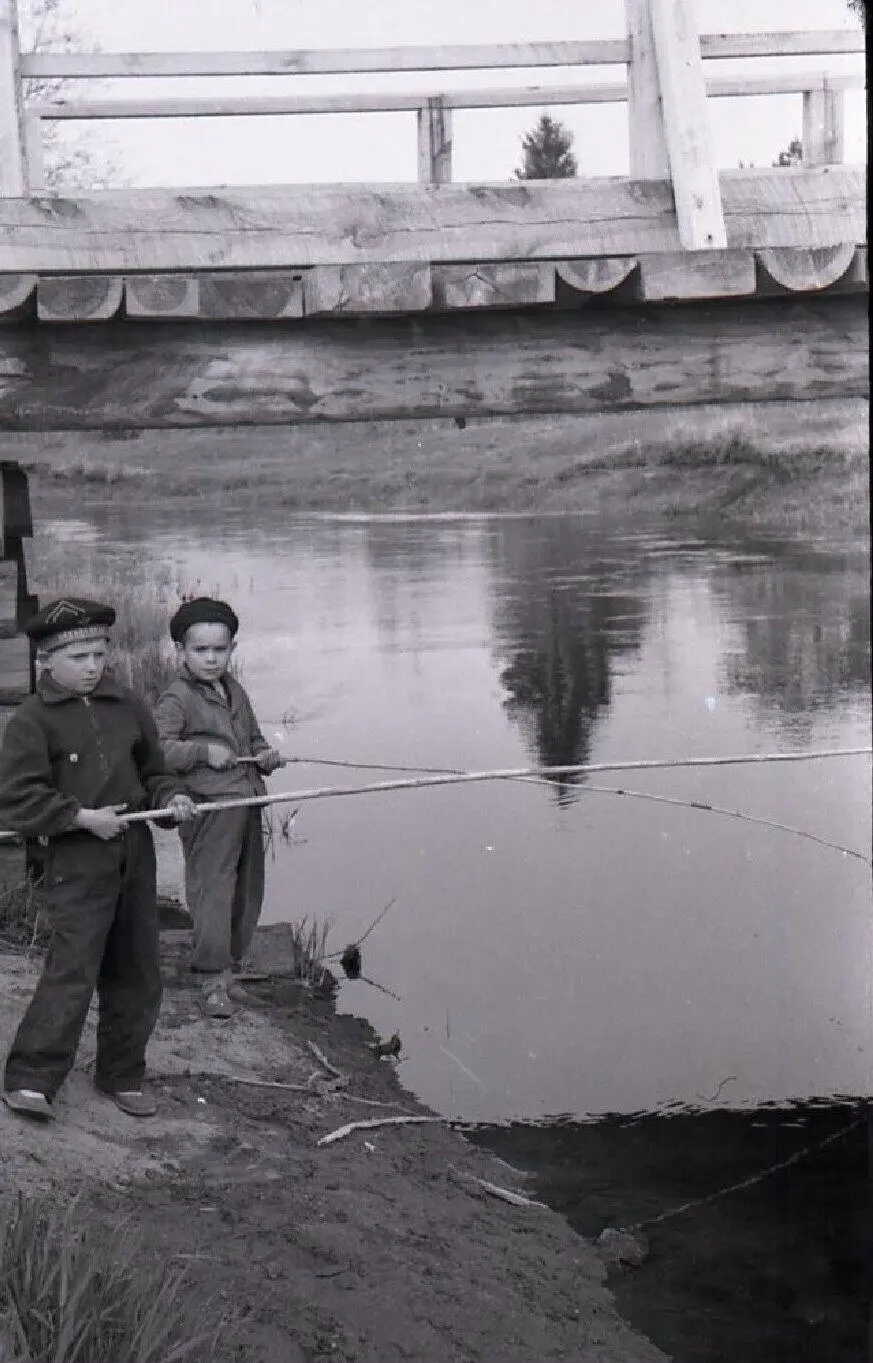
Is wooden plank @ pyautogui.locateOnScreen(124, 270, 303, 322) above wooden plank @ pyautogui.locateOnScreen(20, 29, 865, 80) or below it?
below

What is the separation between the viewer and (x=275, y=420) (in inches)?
202

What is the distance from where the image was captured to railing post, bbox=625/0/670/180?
16.2 ft

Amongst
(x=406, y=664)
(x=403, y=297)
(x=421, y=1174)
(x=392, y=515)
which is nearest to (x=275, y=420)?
(x=403, y=297)

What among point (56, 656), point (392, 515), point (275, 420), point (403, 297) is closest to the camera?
point (56, 656)

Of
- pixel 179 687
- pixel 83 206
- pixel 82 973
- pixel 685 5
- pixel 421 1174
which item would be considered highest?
pixel 685 5

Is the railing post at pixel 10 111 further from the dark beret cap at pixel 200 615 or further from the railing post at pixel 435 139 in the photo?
the dark beret cap at pixel 200 615

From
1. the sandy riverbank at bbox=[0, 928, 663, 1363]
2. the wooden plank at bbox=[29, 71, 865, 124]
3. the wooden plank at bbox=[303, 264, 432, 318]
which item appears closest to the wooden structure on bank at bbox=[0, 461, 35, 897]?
the sandy riverbank at bbox=[0, 928, 663, 1363]

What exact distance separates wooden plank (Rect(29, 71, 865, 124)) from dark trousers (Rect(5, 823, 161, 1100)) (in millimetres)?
2172

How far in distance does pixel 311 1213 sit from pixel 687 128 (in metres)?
3.23

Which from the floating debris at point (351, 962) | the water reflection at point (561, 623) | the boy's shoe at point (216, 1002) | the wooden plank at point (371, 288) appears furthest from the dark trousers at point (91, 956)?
the water reflection at point (561, 623)

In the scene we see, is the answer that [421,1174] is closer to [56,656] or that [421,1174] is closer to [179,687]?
[179,687]

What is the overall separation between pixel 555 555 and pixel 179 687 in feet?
7.26

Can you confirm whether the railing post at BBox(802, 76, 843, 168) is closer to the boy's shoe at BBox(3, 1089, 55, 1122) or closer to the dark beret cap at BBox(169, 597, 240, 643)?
the dark beret cap at BBox(169, 597, 240, 643)

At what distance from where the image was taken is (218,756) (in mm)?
4973
